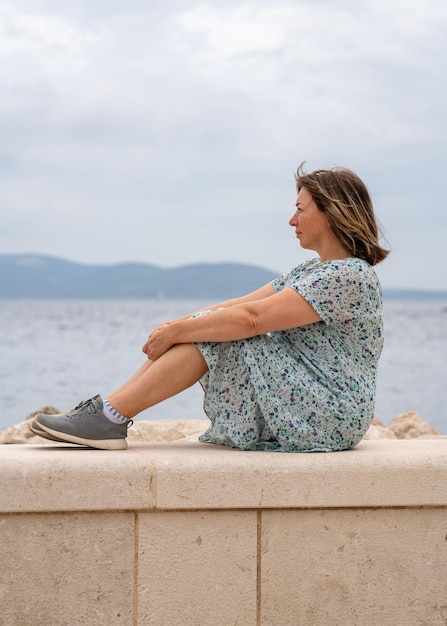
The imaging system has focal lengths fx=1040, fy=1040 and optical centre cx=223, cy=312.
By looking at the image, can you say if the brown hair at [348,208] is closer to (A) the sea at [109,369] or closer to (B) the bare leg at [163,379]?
(B) the bare leg at [163,379]

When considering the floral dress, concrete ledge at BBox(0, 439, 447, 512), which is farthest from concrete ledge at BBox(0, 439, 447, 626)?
the floral dress

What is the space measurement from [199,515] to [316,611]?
55 cm

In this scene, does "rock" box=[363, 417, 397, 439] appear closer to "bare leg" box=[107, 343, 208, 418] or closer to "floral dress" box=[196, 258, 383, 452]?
"floral dress" box=[196, 258, 383, 452]

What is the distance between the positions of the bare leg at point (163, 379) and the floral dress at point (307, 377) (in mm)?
53

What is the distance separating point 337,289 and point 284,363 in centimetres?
33

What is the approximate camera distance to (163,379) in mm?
3730

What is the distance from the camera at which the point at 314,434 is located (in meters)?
3.74

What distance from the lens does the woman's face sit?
3.92 metres

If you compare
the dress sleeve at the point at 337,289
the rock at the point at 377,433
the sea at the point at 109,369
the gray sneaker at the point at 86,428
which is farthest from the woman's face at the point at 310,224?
the sea at the point at 109,369

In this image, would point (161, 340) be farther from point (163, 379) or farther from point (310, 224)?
point (310, 224)

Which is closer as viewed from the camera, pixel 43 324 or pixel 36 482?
pixel 36 482

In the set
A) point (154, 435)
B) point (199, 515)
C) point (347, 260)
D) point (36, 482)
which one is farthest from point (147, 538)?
point (154, 435)

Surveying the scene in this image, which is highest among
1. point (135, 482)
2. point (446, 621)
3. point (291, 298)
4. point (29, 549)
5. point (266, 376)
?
point (291, 298)

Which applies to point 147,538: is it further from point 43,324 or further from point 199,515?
point 43,324
